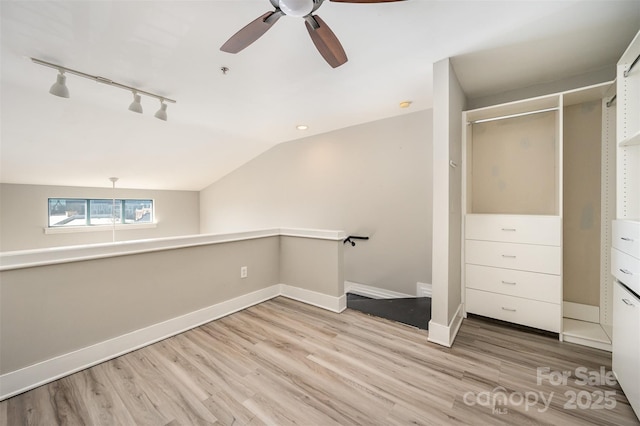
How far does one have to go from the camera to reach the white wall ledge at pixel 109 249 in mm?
1586

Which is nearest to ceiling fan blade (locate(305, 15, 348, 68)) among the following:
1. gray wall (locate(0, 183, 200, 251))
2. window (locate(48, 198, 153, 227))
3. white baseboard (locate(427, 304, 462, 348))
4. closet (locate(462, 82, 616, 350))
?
closet (locate(462, 82, 616, 350))

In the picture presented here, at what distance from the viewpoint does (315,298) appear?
291cm

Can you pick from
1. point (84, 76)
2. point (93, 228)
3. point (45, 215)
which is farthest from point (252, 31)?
point (93, 228)

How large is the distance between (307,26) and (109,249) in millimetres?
2079

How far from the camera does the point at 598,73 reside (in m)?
2.27

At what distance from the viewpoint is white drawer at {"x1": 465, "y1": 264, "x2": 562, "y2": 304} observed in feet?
7.17

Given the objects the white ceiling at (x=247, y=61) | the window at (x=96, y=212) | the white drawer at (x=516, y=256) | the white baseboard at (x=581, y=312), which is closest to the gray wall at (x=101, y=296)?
the white ceiling at (x=247, y=61)

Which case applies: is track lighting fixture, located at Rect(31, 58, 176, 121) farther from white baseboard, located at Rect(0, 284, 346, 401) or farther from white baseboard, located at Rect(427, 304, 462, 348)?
white baseboard, located at Rect(427, 304, 462, 348)

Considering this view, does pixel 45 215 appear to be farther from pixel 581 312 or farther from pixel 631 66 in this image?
pixel 581 312

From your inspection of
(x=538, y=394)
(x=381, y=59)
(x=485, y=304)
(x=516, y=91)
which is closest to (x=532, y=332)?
(x=485, y=304)

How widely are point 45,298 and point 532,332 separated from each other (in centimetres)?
383

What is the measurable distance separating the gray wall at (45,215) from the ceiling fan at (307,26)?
4981 mm

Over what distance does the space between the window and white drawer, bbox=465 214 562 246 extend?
6256 mm

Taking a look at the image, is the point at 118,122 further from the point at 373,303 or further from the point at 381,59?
the point at 373,303
